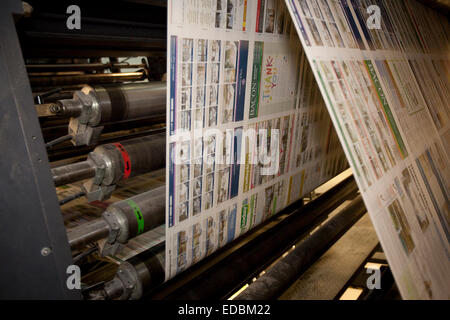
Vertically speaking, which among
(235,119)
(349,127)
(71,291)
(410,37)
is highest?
(410,37)

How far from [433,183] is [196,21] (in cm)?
88

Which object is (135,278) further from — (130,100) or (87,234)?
(130,100)

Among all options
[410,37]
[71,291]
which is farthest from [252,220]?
[410,37]

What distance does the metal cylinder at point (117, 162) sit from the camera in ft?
3.64

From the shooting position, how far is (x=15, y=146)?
2.70ft

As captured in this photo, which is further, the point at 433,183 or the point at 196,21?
the point at 433,183

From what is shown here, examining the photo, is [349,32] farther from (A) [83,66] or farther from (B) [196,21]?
(A) [83,66]

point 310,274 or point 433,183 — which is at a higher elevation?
point 433,183

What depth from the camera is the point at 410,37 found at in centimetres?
174

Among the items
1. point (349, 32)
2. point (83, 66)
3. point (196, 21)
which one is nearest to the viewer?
point (196, 21)

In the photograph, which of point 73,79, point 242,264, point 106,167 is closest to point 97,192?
point 106,167

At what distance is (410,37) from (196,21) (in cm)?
115

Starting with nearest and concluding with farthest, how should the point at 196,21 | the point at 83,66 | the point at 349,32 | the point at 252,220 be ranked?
the point at 196,21 → the point at 349,32 → the point at 252,220 → the point at 83,66

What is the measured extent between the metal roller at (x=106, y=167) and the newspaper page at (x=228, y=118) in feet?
0.75
